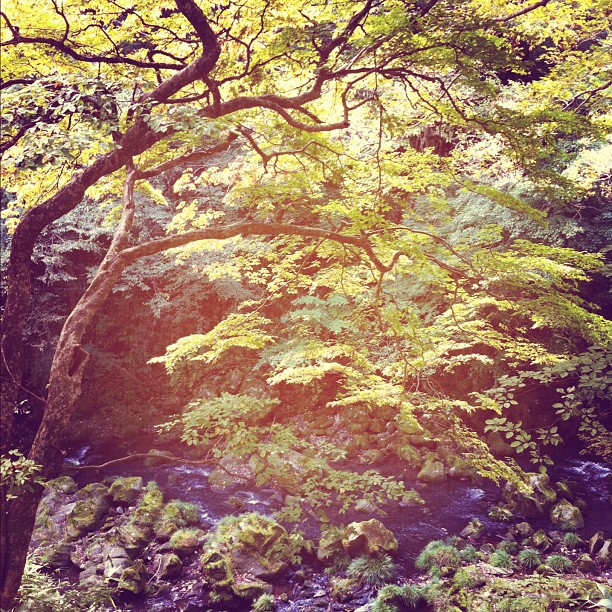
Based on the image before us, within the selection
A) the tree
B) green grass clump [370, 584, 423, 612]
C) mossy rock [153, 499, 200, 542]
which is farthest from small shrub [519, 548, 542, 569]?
mossy rock [153, 499, 200, 542]

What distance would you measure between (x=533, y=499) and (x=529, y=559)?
63.9 inches

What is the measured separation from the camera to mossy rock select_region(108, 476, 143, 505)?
29.6 ft

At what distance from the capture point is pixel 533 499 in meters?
8.29

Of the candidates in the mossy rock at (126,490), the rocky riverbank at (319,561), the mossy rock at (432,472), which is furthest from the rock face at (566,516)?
the mossy rock at (126,490)

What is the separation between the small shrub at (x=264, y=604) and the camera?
6.12m

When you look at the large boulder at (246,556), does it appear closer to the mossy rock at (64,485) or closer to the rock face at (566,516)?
the mossy rock at (64,485)

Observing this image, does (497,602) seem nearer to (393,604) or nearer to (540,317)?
(393,604)

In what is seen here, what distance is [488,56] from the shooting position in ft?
11.7

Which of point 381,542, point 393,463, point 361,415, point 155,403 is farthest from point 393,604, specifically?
point 155,403

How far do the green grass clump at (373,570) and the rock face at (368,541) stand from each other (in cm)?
13

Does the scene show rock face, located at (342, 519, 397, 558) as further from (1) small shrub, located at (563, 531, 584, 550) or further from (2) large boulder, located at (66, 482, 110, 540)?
(2) large boulder, located at (66, 482, 110, 540)

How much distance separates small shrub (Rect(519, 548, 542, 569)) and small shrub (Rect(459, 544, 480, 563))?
0.67 meters

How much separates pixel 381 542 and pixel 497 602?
1912mm

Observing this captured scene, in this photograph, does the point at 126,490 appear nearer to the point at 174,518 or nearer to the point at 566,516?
the point at 174,518
